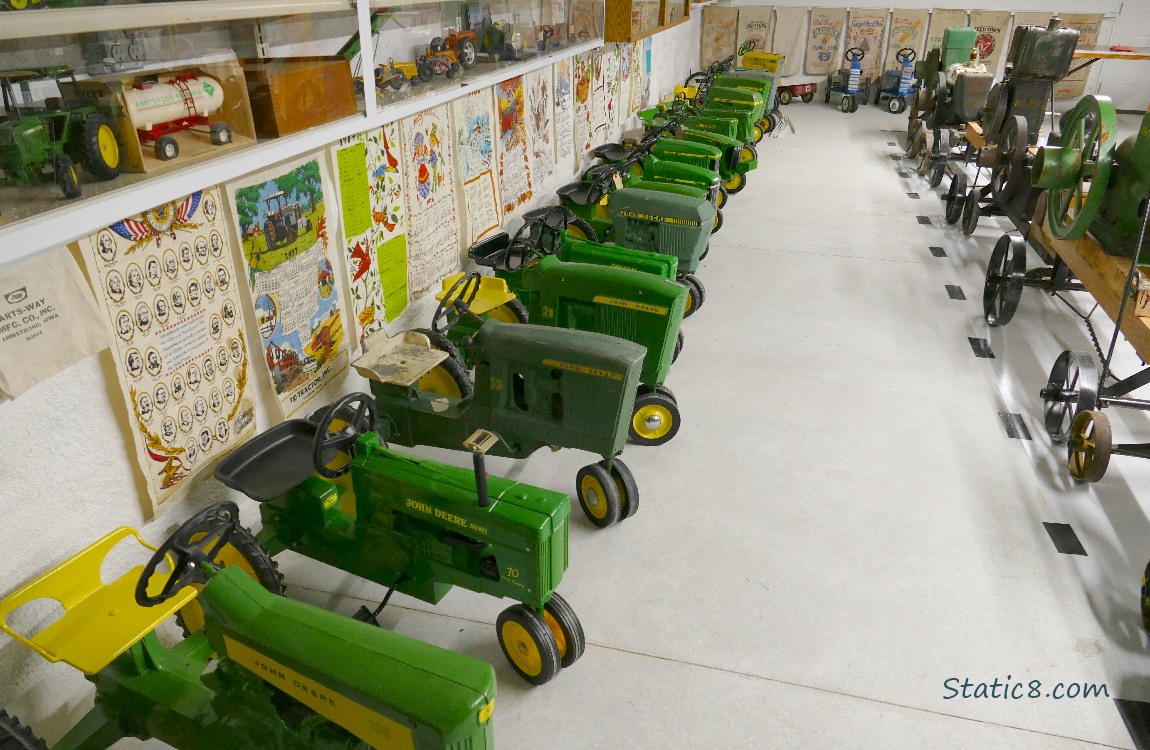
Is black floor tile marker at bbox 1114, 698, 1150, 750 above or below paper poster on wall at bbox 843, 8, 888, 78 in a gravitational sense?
below

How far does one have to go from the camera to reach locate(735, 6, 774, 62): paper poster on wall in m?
12.3

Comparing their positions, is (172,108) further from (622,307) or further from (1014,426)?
(1014,426)

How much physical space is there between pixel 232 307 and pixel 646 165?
3.50m

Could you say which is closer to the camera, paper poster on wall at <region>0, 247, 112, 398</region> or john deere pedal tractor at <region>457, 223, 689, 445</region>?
paper poster on wall at <region>0, 247, 112, 398</region>

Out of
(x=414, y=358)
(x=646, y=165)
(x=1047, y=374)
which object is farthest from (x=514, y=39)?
(x=1047, y=374)

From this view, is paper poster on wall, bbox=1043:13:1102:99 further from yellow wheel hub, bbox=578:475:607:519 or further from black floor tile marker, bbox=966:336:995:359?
yellow wheel hub, bbox=578:475:607:519

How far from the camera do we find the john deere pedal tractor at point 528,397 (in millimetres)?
2979

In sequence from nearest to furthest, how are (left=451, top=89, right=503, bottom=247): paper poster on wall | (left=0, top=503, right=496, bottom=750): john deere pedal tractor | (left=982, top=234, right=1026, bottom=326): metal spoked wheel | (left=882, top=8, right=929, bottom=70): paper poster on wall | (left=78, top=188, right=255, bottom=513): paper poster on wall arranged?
1. (left=0, top=503, right=496, bottom=750): john deere pedal tractor
2. (left=78, top=188, right=255, bottom=513): paper poster on wall
3. (left=451, top=89, right=503, bottom=247): paper poster on wall
4. (left=982, top=234, right=1026, bottom=326): metal spoked wheel
5. (left=882, top=8, right=929, bottom=70): paper poster on wall

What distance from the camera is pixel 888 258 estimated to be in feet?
19.8

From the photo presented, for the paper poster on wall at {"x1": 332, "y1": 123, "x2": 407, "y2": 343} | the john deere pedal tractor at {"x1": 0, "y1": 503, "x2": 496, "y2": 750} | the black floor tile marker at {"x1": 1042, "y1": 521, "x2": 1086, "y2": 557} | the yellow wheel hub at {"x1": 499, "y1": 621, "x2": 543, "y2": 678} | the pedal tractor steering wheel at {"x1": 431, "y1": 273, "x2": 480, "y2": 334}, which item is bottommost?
the black floor tile marker at {"x1": 1042, "y1": 521, "x2": 1086, "y2": 557}

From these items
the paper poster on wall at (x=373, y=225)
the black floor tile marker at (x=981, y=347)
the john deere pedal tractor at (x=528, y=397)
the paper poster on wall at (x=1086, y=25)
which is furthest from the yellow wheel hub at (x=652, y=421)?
the paper poster on wall at (x=1086, y=25)

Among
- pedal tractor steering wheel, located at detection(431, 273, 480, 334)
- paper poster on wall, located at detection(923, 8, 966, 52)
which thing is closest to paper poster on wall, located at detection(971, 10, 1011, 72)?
paper poster on wall, located at detection(923, 8, 966, 52)

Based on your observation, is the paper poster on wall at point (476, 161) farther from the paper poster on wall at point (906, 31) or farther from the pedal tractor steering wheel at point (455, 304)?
the paper poster on wall at point (906, 31)

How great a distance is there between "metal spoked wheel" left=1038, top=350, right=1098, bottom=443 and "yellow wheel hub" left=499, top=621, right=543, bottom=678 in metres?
2.56
